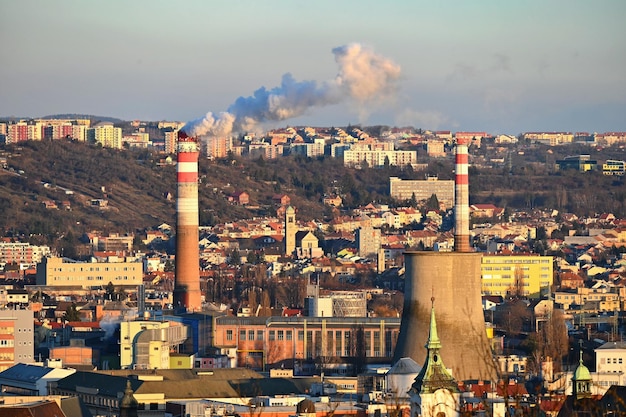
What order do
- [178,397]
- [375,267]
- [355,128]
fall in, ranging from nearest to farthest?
[178,397], [375,267], [355,128]

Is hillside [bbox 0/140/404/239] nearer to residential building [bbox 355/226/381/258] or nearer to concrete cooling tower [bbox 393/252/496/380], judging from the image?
residential building [bbox 355/226/381/258]

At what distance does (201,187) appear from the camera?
476 feet

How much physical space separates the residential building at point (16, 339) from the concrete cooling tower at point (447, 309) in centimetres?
1255

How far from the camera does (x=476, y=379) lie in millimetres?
49844

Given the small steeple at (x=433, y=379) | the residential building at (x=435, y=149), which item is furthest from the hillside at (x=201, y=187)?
the small steeple at (x=433, y=379)

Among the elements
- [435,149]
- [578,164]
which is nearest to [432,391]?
[578,164]

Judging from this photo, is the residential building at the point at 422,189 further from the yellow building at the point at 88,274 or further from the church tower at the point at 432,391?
the church tower at the point at 432,391

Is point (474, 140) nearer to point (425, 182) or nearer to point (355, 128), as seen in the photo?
point (355, 128)

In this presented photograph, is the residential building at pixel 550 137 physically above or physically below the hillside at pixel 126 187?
above

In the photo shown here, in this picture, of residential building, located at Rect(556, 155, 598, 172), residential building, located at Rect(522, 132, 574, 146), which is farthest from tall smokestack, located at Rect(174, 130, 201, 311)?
residential building, located at Rect(522, 132, 574, 146)

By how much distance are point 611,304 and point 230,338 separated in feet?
80.1

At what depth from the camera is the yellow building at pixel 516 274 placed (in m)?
93.4

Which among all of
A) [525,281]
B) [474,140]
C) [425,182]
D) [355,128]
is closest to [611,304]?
[525,281]

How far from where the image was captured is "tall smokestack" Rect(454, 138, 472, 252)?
6494 cm
